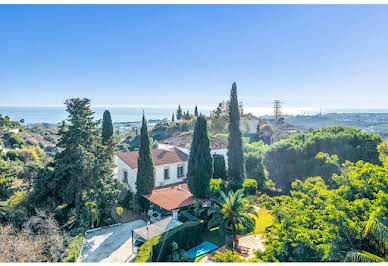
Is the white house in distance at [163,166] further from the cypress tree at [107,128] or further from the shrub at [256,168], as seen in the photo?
the shrub at [256,168]

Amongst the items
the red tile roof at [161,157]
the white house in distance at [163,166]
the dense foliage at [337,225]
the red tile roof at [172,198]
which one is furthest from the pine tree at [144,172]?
the dense foliage at [337,225]

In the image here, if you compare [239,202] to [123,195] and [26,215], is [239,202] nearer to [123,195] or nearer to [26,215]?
[123,195]

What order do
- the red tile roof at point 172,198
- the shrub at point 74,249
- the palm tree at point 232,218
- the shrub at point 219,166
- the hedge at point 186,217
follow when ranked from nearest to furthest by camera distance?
the shrub at point 74,249, the palm tree at point 232,218, the hedge at point 186,217, the red tile roof at point 172,198, the shrub at point 219,166

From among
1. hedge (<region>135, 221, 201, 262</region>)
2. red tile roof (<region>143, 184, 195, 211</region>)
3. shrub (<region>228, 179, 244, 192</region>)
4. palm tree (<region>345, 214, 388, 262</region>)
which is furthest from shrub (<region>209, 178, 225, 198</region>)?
palm tree (<region>345, 214, 388, 262</region>)

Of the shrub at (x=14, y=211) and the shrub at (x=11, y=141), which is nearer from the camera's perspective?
the shrub at (x=14, y=211)

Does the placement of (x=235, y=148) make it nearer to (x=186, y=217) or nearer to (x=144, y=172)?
A: (x=144, y=172)

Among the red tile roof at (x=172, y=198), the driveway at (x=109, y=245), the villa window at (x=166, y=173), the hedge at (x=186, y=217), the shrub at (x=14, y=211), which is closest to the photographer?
the driveway at (x=109, y=245)

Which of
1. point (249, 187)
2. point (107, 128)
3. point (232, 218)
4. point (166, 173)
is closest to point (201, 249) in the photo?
point (232, 218)
